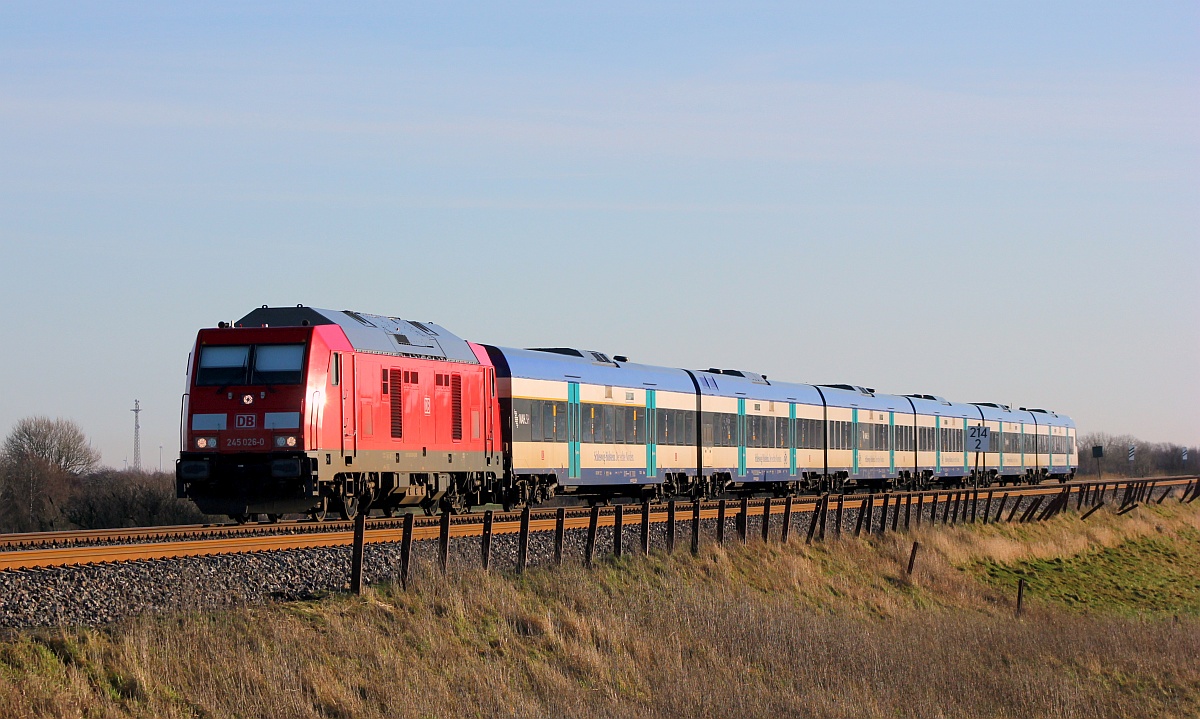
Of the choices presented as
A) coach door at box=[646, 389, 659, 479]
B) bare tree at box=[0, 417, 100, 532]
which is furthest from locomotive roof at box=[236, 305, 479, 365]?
bare tree at box=[0, 417, 100, 532]

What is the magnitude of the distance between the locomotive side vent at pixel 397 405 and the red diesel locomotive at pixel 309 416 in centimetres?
3

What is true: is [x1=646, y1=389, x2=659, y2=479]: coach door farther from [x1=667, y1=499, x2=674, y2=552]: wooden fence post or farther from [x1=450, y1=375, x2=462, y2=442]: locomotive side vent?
[x1=667, y1=499, x2=674, y2=552]: wooden fence post

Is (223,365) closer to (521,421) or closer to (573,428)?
(521,421)

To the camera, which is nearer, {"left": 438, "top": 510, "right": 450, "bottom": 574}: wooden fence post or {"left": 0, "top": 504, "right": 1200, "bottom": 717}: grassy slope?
{"left": 0, "top": 504, "right": 1200, "bottom": 717}: grassy slope

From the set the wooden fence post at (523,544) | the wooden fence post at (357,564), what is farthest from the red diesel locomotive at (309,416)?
the wooden fence post at (357,564)

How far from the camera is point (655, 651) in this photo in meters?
17.2

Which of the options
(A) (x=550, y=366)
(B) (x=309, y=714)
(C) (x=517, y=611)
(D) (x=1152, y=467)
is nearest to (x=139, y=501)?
(A) (x=550, y=366)

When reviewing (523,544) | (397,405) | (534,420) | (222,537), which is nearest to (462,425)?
(397,405)

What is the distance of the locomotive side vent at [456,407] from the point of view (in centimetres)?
2738

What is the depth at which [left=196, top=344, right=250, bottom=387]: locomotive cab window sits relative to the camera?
23250 mm

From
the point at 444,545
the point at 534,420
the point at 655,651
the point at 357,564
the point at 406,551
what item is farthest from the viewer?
the point at 534,420

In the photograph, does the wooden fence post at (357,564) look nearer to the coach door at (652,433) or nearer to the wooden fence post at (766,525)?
the wooden fence post at (766,525)

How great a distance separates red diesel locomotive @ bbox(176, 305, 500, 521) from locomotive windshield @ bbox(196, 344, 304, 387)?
0.02 meters

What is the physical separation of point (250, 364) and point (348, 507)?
3.33m
